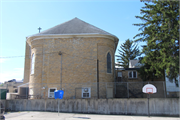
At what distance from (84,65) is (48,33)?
19.3 feet

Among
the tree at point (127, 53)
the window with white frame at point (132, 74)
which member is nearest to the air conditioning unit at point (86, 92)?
the window with white frame at point (132, 74)

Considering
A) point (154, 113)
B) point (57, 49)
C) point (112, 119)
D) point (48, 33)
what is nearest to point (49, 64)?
point (57, 49)

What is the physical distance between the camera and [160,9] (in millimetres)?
19594

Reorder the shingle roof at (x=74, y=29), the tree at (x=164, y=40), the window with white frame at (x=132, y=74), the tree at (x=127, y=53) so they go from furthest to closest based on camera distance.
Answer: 1. the tree at (x=127, y=53)
2. the window with white frame at (x=132, y=74)
3. the shingle roof at (x=74, y=29)
4. the tree at (x=164, y=40)

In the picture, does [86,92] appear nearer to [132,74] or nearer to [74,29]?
[74,29]

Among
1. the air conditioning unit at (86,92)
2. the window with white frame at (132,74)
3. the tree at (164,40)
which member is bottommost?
the air conditioning unit at (86,92)

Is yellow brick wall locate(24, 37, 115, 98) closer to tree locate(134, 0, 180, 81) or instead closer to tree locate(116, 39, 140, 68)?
tree locate(134, 0, 180, 81)

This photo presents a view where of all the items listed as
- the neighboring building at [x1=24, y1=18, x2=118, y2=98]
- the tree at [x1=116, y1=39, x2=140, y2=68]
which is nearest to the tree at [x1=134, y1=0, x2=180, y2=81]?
the neighboring building at [x1=24, y1=18, x2=118, y2=98]

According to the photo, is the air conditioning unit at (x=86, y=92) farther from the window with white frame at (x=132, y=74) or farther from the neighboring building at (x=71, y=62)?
the window with white frame at (x=132, y=74)

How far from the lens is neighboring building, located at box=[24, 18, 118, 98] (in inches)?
799

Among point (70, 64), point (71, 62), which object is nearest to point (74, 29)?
point (71, 62)

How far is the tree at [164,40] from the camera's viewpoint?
18.3 meters

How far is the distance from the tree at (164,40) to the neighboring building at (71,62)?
476cm

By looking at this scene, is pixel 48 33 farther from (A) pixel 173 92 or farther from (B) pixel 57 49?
(A) pixel 173 92
